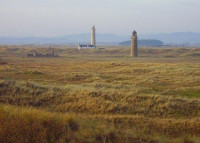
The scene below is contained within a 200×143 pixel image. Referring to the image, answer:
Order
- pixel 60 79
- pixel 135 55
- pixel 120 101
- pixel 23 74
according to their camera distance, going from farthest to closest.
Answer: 1. pixel 135 55
2. pixel 23 74
3. pixel 60 79
4. pixel 120 101

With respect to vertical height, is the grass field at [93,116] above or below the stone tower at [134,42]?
below

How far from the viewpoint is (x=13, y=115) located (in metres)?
9.74

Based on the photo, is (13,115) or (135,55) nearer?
(13,115)

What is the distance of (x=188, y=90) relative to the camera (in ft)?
72.7

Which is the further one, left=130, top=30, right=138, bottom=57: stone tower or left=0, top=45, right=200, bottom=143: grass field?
left=130, top=30, right=138, bottom=57: stone tower

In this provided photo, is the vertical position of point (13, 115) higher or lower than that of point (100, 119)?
higher

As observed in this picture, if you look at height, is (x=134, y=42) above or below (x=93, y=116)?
above

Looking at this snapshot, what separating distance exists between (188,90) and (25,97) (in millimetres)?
11902

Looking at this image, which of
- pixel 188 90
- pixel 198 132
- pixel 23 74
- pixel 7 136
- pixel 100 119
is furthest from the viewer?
pixel 23 74

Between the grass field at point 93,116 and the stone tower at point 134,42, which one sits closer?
the grass field at point 93,116

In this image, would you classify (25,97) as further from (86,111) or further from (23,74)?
(23,74)

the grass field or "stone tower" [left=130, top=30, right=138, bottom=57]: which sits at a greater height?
"stone tower" [left=130, top=30, right=138, bottom=57]

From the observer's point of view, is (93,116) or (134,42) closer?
(93,116)

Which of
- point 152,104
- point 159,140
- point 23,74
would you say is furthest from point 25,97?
point 23,74
